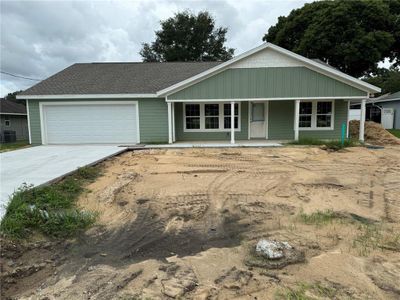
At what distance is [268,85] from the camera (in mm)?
13797

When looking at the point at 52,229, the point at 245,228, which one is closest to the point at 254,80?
the point at 245,228

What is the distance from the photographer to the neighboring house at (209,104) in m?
13.7

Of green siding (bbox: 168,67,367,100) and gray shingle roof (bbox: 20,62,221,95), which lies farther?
gray shingle roof (bbox: 20,62,221,95)

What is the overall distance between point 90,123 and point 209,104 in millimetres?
6111

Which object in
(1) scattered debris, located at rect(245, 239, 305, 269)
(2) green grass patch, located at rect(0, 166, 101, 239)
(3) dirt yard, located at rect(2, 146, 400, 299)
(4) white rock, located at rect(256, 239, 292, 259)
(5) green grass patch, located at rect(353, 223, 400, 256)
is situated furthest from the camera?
(2) green grass patch, located at rect(0, 166, 101, 239)

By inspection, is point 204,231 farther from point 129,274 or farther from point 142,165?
point 142,165

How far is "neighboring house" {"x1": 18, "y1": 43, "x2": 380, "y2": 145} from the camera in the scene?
44.9 ft

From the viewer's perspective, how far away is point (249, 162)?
9352mm

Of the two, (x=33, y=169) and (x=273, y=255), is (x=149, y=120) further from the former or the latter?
(x=273, y=255)

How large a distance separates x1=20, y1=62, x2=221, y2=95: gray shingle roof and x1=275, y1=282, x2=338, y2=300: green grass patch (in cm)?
1285

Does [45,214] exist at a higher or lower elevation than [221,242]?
higher

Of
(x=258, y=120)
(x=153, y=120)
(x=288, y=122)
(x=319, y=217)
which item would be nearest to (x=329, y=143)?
(x=288, y=122)

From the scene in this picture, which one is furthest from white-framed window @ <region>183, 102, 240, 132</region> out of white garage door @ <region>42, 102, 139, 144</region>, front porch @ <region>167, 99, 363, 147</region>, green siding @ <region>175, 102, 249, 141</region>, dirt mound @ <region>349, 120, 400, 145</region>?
dirt mound @ <region>349, 120, 400, 145</region>

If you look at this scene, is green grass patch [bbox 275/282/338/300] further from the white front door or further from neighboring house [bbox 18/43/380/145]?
the white front door
